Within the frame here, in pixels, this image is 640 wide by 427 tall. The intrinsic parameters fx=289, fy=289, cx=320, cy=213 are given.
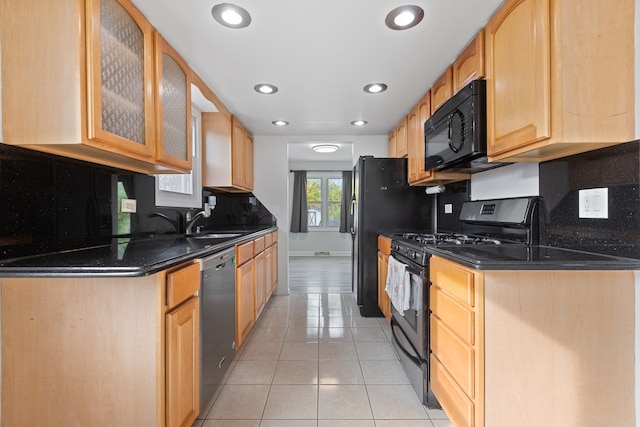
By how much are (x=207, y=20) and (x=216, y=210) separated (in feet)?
6.88

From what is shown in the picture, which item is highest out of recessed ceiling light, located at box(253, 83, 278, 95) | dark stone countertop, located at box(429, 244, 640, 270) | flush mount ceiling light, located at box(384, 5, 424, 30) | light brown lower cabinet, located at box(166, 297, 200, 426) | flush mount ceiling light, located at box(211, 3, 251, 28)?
recessed ceiling light, located at box(253, 83, 278, 95)

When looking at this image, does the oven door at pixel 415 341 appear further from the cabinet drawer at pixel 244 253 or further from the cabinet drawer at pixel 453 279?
the cabinet drawer at pixel 244 253

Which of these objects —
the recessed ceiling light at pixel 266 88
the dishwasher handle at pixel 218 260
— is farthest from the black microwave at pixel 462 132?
the dishwasher handle at pixel 218 260

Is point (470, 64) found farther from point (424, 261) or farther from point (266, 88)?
point (266, 88)

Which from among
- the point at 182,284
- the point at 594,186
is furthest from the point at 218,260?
the point at 594,186

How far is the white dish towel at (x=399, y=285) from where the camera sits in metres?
1.76

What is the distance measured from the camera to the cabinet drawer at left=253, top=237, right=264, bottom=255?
101 inches

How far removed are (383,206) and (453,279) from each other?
176 cm

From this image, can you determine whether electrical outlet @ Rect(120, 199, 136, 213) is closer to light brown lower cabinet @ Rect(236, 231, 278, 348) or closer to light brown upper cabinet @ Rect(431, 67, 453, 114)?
light brown lower cabinet @ Rect(236, 231, 278, 348)

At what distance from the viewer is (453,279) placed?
132 cm

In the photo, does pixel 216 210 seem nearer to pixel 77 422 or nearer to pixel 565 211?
pixel 77 422

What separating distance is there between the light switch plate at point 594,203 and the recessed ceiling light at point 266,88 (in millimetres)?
2087

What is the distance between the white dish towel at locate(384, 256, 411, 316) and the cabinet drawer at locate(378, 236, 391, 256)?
44 centimetres

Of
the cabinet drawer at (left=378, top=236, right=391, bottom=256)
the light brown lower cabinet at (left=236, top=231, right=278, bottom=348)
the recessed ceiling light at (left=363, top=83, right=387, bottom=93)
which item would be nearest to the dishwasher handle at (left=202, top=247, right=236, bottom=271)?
the light brown lower cabinet at (left=236, top=231, right=278, bottom=348)
